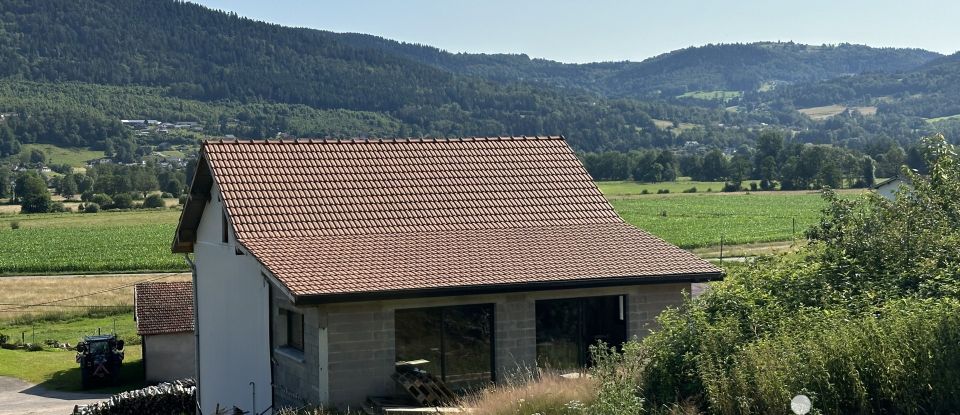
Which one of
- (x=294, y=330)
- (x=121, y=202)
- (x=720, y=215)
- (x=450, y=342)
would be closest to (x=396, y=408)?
(x=450, y=342)

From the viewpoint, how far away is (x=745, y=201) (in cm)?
10619

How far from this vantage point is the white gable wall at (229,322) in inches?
869

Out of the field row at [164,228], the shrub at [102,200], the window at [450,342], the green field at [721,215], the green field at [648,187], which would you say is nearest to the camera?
the window at [450,342]

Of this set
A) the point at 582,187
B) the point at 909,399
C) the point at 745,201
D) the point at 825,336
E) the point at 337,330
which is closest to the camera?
the point at 909,399

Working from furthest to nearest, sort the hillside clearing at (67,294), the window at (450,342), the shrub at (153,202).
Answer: the shrub at (153,202) → the hillside clearing at (67,294) → the window at (450,342)

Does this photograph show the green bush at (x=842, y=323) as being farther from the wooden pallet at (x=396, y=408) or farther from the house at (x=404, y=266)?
the house at (x=404, y=266)

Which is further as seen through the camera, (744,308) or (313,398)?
(313,398)

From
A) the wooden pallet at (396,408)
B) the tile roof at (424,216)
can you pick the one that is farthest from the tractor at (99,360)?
the wooden pallet at (396,408)

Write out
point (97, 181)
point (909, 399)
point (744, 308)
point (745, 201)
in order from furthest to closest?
point (97, 181) → point (745, 201) → point (744, 308) → point (909, 399)

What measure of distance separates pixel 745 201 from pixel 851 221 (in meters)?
91.2

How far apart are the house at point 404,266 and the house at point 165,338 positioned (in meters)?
11.7

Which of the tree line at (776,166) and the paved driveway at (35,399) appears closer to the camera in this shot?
the paved driveway at (35,399)

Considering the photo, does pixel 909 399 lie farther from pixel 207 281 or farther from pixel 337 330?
pixel 207 281

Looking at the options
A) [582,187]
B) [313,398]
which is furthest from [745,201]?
[313,398]
